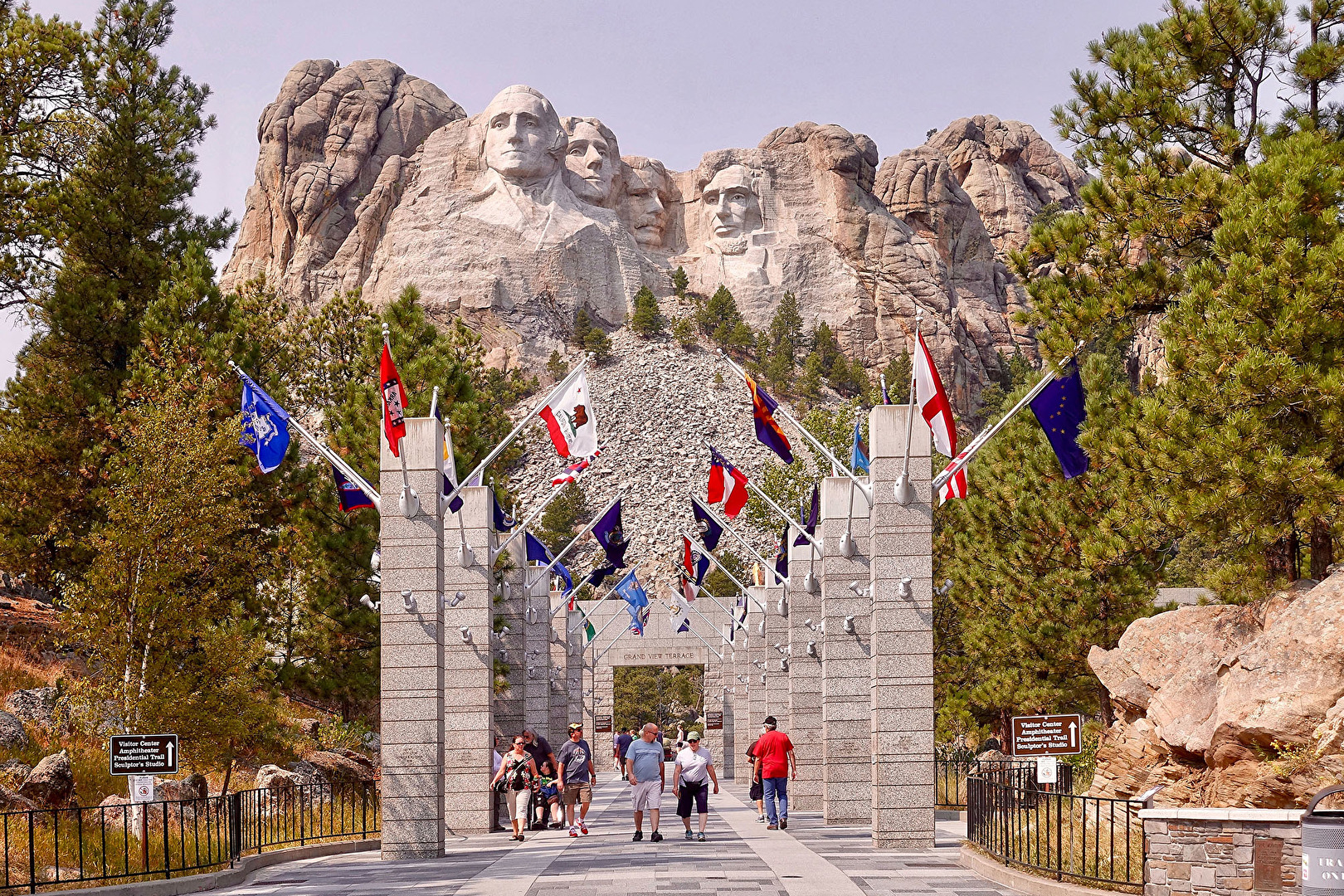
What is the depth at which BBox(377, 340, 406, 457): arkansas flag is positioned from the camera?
19750mm

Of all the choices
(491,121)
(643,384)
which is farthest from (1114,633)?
(491,121)

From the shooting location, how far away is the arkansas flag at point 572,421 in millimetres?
22125

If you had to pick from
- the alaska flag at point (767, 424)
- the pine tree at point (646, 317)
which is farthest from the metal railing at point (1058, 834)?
the pine tree at point (646, 317)

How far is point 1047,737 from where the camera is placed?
15.8 meters

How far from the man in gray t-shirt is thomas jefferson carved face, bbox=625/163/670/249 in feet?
414

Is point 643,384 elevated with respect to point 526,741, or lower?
elevated

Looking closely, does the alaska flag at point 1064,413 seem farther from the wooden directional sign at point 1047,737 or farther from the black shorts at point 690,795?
the black shorts at point 690,795

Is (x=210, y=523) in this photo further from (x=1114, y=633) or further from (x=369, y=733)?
(x=1114, y=633)

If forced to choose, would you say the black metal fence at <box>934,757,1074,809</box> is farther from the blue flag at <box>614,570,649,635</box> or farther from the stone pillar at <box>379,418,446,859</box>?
the blue flag at <box>614,570,649,635</box>

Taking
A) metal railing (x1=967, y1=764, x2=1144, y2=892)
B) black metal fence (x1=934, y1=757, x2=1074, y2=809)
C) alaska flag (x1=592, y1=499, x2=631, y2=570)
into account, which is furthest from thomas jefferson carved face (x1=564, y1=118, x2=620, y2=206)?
metal railing (x1=967, y1=764, x2=1144, y2=892)

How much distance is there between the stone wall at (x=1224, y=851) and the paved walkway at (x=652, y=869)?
2047 mm

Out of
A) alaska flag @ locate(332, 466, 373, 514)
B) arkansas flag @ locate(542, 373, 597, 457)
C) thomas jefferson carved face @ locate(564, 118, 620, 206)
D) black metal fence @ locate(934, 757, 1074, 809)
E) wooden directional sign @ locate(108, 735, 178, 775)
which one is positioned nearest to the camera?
wooden directional sign @ locate(108, 735, 178, 775)

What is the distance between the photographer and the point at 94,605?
21.6 meters

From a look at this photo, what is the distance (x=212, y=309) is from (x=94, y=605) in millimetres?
13733
